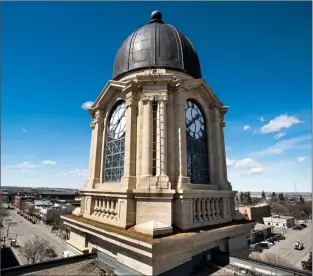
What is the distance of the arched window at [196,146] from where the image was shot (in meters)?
14.4

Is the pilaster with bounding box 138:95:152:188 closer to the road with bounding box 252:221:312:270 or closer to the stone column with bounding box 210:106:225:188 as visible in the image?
the stone column with bounding box 210:106:225:188

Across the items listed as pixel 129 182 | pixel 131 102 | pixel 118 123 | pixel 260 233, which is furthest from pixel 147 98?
pixel 260 233

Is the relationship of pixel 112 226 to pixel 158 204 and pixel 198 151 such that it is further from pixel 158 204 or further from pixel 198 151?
pixel 198 151

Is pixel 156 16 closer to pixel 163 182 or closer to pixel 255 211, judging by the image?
pixel 163 182

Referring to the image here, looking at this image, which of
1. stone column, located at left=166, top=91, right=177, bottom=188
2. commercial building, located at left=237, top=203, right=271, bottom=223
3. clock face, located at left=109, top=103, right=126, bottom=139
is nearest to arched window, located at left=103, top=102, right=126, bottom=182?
clock face, located at left=109, top=103, right=126, bottom=139

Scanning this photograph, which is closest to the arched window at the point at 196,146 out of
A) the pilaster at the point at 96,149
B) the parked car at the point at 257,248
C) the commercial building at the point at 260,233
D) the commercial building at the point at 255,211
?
the pilaster at the point at 96,149

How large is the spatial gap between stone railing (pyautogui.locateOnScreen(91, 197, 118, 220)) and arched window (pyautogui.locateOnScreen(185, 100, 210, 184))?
16.5 ft

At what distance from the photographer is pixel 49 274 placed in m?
9.37

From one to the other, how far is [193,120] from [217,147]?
9.01 ft

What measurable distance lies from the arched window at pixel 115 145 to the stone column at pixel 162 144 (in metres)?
3.01

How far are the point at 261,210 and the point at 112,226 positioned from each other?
116m

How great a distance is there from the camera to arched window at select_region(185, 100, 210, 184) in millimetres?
14359

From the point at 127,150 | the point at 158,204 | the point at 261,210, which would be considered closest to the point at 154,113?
the point at 127,150

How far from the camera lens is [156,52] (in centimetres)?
1562
